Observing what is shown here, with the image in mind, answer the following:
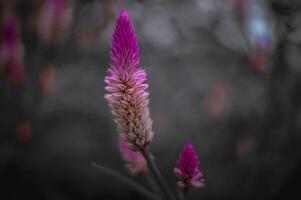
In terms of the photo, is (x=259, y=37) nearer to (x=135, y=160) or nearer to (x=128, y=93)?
(x=135, y=160)

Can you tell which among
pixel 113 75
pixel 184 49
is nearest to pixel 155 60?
pixel 184 49

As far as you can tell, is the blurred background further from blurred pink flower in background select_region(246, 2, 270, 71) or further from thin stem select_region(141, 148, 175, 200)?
thin stem select_region(141, 148, 175, 200)

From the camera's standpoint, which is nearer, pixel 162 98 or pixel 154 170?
pixel 154 170

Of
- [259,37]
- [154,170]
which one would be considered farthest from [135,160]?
[259,37]

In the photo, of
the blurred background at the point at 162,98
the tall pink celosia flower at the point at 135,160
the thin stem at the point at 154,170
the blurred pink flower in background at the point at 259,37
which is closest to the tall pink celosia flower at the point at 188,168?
the thin stem at the point at 154,170

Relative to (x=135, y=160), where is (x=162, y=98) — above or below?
below

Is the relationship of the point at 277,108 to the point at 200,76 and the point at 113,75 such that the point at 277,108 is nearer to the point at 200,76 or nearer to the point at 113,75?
the point at 113,75

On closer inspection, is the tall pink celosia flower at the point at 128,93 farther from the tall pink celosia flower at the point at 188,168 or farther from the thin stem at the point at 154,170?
the tall pink celosia flower at the point at 188,168
